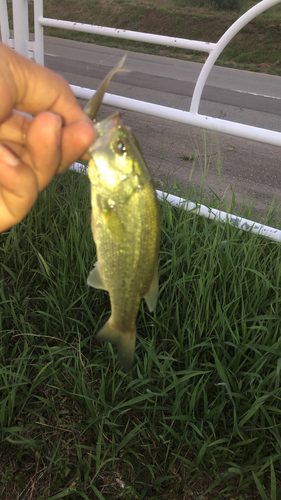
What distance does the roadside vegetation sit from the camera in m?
15.0

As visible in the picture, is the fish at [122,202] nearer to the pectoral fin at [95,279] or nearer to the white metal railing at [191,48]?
the pectoral fin at [95,279]

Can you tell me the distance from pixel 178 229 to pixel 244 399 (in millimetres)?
1110

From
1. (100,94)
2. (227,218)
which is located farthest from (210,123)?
(100,94)

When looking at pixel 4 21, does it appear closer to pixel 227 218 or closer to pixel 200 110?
pixel 227 218

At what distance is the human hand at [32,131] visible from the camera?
0.79m

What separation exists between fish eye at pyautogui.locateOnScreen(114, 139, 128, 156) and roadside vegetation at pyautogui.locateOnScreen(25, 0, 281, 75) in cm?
1519

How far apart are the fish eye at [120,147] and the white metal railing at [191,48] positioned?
4.55 ft

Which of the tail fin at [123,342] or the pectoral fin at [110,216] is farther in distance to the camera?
the tail fin at [123,342]

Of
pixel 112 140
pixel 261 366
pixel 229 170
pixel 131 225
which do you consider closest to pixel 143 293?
pixel 131 225

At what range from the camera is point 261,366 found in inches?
63.6

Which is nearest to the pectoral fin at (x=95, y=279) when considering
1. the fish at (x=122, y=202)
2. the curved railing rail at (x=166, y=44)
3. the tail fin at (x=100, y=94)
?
the fish at (x=122, y=202)

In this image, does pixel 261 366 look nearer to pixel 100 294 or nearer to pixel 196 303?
pixel 196 303

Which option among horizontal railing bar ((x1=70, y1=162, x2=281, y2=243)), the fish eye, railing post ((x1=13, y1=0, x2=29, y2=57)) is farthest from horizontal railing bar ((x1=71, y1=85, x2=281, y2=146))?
the fish eye

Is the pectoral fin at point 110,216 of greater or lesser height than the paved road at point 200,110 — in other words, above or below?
above
